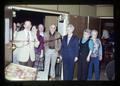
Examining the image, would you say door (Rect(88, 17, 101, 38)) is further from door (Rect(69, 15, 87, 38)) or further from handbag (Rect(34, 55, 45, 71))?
handbag (Rect(34, 55, 45, 71))

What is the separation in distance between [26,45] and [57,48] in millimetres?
304

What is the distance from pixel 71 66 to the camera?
258cm

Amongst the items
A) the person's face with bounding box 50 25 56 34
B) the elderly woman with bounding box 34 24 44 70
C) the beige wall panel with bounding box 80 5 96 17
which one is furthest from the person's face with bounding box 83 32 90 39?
the elderly woman with bounding box 34 24 44 70

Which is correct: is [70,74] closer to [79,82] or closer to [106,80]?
[79,82]

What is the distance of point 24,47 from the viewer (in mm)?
2539

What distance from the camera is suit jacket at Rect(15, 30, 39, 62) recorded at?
254 cm

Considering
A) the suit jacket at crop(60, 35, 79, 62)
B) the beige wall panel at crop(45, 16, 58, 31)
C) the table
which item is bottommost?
the table

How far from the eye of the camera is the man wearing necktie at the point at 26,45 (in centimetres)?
254

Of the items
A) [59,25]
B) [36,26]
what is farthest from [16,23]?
[59,25]

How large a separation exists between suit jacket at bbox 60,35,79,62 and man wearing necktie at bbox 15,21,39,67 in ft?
0.87

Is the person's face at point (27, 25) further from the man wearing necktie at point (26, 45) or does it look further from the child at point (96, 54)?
the child at point (96, 54)

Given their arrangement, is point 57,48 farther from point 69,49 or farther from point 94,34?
point 94,34

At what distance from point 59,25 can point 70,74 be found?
50 centimetres

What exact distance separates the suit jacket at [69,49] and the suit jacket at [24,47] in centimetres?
26
